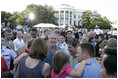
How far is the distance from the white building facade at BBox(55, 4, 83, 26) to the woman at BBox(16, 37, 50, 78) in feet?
236

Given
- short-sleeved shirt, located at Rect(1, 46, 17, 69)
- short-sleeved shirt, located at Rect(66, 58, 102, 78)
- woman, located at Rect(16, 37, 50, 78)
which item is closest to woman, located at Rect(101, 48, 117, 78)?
short-sleeved shirt, located at Rect(66, 58, 102, 78)

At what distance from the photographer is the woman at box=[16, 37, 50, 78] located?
224 cm

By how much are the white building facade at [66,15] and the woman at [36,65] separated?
236ft

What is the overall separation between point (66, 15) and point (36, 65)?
80861mm

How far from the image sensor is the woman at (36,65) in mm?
2238

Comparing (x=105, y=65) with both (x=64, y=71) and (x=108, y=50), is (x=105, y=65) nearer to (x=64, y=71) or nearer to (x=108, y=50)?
(x=108, y=50)

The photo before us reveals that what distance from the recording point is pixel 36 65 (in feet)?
7.42

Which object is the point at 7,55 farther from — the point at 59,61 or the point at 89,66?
the point at 89,66

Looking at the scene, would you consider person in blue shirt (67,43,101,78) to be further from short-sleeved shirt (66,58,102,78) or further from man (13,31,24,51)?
man (13,31,24,51)

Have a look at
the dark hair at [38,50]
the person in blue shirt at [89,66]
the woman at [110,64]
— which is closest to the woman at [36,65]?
the dark hair at [38,50]

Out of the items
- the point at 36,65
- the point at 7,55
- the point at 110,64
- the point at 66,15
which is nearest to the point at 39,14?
the point at 66,15

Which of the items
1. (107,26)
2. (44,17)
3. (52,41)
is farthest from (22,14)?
(52,41)

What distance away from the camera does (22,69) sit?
90.8 inches

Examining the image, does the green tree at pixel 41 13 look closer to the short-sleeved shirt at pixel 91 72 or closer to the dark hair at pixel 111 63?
the short-sleeved shirt at pixel 91 72
